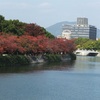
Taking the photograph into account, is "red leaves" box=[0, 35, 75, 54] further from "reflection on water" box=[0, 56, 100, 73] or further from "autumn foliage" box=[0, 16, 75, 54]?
"reflection on water" box=[0, 56, 100, 73]

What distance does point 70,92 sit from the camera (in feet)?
102

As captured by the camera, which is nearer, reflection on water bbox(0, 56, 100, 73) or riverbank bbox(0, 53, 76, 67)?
reflection on water bbox(0, 56, 100, 73)

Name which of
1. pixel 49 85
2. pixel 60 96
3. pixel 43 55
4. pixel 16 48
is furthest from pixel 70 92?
pixel 43 55

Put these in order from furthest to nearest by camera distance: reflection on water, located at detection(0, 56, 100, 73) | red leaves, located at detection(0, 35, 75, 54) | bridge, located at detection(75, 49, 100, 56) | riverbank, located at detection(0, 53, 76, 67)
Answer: bridge, located at detection(75, 49, 100, 56) → red leaves, located at detection(0, 35, 75, 54) → riverbank, located at detection(0, 53, 76, 67) → reflection on water, located at detection(0, 56, 100, 73)

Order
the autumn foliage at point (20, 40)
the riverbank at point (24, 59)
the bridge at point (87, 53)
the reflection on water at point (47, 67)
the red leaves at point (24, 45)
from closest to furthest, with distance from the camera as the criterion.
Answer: the reflection on water at point (47, 67)
the riverbank at point (24, 59)
the red leaves at point (24, 45)
the autumn foliage at point (20, 40)
the bridge at point (87, 53)

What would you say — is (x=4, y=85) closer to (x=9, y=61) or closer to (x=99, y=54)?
(x=9, y=61)

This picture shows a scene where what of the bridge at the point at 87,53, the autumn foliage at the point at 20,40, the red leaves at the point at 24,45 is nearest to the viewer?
the red leaves at the point at 24,45

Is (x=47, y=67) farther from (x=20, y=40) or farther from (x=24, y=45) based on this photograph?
(x=20, y=40)

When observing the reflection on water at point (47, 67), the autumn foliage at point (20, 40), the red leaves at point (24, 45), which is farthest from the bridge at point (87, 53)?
the reflection on water at point (47, 67)

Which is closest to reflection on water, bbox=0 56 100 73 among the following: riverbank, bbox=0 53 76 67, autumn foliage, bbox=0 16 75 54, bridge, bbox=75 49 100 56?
riverbank, bbox=0 53 76 67

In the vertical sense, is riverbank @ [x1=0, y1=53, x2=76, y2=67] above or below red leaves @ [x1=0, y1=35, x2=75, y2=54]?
below

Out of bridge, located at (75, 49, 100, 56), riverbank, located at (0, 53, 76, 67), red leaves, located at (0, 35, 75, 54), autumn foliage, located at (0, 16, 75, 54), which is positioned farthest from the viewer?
bridge, located at (75, 49, 100, 56)

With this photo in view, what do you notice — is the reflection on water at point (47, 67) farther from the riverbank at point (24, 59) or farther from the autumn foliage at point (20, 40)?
the autumn foliage at point (20, 40)

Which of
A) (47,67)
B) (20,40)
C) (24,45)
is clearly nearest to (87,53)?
(24,45)
